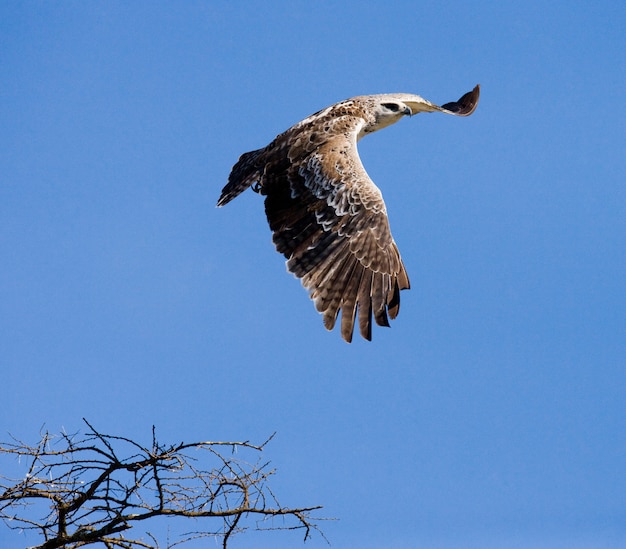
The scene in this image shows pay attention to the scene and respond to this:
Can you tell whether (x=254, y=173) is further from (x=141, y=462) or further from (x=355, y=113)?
(x=141, y=462)

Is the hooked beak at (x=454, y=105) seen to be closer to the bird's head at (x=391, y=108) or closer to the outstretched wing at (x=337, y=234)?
the bird's head at (x=391, y=108)

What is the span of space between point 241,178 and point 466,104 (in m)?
3.96

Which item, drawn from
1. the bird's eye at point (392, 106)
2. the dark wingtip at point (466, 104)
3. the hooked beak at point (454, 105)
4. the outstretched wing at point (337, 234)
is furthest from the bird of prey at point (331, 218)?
the dark wingtip at point (466, 104)

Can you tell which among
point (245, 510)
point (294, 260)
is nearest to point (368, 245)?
point (294, 260)

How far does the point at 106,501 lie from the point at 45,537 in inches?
16.5

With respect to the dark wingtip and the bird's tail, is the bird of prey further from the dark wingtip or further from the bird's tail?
the dark wingtip

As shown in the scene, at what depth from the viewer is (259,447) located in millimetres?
4953

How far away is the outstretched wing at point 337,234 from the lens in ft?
25.7

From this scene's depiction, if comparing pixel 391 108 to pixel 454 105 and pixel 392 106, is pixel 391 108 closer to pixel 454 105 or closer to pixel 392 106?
pixel 392 106

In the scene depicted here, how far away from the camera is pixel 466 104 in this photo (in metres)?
11.9

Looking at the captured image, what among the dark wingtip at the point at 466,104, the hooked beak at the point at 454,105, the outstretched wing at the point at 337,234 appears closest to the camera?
the outstretched wing at the point at 337,234

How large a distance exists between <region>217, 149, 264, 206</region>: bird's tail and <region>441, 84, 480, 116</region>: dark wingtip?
10.4ft

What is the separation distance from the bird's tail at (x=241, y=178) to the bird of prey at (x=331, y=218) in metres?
0.01

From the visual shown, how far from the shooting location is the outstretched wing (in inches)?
309
